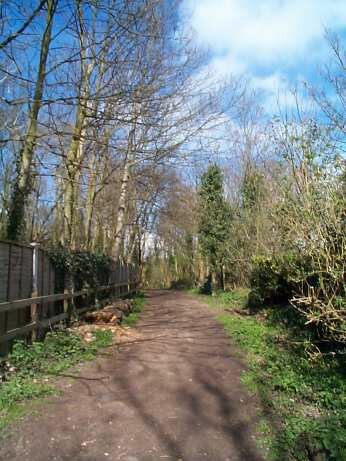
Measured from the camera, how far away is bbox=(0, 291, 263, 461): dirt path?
12.7ft

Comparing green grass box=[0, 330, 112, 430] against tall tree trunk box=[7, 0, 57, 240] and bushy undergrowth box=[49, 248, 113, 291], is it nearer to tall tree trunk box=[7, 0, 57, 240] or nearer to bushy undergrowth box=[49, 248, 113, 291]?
bushy undergrowth box=[49, 248, 113, 291]

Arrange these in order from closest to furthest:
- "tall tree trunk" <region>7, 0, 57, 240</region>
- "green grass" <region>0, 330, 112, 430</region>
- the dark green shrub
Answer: "green grass" <region>0, 330, 112, 430</region>, "tall tree trunk" <region>7, 0, 57, 240</region>, the dark green shrub

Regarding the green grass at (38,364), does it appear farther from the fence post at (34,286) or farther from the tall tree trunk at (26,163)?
the tall tree trunk at (26,163)

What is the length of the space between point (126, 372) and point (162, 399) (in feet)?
4.05

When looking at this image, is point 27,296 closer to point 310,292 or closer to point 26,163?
point 26,163

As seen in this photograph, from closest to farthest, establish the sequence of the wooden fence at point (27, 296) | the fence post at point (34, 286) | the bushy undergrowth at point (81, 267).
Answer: the wooden fence at point (27, 296), the fence post at point (34, 286), the bushy undergrowth at point (81, 267)

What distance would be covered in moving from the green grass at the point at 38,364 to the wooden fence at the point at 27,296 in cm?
26

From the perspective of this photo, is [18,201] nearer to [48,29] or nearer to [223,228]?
[48,29]

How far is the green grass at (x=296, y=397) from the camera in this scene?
4.03m

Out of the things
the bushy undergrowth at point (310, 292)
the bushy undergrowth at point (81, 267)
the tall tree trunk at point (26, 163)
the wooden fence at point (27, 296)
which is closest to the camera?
the wooden fence at point (27, 296)

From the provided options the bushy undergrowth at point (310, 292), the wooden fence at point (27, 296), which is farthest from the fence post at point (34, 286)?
the bushy undergrowth at point (310, 292)

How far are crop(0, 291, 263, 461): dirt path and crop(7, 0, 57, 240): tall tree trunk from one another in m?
3.64

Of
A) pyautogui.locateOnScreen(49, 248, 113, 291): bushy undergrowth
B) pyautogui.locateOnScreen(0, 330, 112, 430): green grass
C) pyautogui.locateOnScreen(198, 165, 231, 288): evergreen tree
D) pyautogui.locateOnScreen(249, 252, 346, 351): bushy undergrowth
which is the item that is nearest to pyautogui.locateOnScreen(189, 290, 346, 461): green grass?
pyautogui.locateOnScreen(249, 252, 346, 351): bushy undergrowth

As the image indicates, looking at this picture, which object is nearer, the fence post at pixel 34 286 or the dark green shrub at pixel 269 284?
the fence post at pixel 34 286
